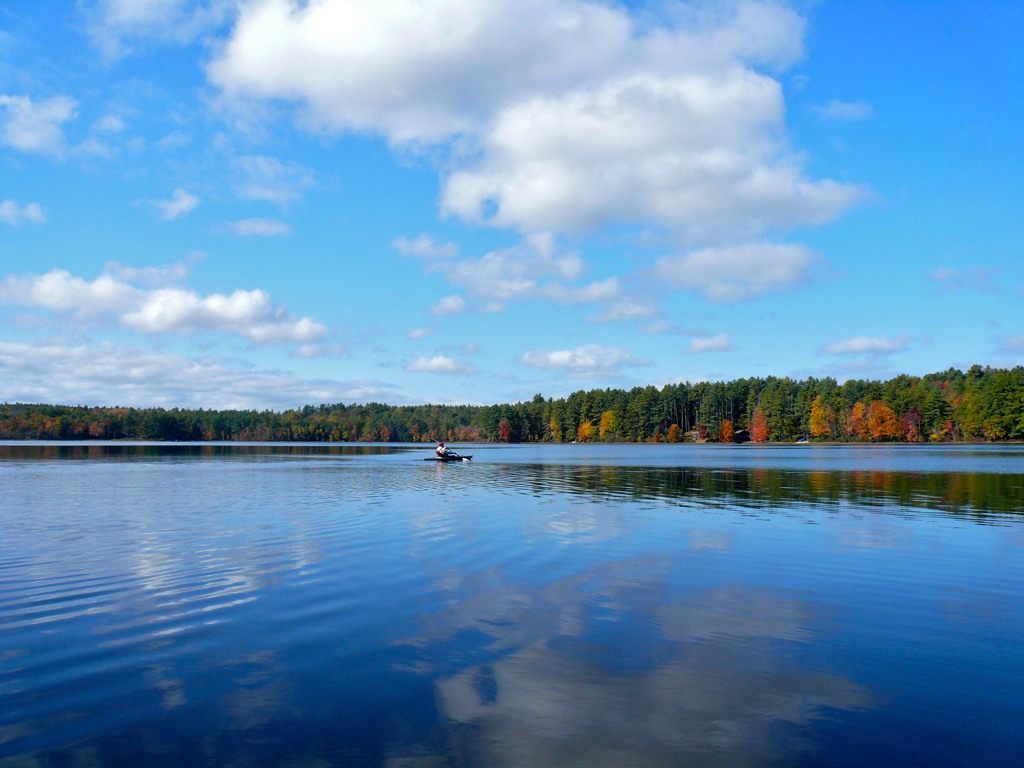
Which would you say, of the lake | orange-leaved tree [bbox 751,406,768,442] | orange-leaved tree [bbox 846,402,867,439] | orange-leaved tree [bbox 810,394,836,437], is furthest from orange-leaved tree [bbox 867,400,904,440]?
the lake

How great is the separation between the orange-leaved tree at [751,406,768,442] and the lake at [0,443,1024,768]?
17721cm

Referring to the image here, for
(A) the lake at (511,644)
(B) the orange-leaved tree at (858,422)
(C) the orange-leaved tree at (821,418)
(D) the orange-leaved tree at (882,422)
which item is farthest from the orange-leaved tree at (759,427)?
(A) the lake at (511,644)

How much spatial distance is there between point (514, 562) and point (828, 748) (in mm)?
10009

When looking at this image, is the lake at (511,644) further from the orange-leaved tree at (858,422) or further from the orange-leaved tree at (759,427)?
the orange-leaved tree at (759,427)

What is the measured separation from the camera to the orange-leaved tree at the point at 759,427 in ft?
623

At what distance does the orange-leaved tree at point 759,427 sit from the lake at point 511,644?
6977 inches

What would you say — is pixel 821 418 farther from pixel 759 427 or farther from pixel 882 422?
pixel 759 427

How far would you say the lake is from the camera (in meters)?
6.73

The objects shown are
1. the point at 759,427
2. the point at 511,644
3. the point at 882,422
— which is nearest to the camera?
the point at 511,644

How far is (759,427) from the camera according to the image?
190375mm

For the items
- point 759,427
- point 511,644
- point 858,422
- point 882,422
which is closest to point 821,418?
point 858,422

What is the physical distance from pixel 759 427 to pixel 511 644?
640 feet

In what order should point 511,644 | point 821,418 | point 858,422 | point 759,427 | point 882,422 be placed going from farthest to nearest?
point 759,427, point 821,418, point 858,422, point 882,422, point 511,644

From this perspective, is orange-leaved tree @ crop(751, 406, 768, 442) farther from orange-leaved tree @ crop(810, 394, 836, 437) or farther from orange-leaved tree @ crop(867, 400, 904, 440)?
orange-leaved tree @ crop(867, 400, 904, 440)
